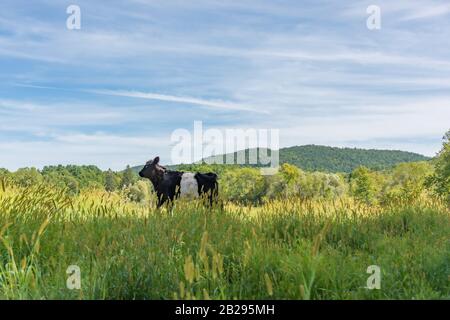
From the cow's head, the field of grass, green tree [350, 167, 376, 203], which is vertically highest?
green tree [350, 167, 376, 203]

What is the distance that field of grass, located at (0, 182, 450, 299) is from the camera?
4.13 metres

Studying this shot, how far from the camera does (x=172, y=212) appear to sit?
8062mm

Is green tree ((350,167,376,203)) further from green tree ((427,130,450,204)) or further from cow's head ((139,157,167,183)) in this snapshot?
cow's head ((139,157,167,183))

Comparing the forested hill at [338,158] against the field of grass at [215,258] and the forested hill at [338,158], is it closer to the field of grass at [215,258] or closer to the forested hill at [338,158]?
the forested hill at [338,158]

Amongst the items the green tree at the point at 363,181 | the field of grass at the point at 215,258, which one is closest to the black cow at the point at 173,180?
the field of grass at the point at 215,258

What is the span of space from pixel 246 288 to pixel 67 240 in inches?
102

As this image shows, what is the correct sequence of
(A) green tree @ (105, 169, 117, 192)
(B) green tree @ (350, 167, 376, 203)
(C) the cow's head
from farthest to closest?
1. (B) green tree @ (350, 167, 376, 203)
2. (A) green tree @ (105, 169, 117, 192)
3. (C) the cow's head

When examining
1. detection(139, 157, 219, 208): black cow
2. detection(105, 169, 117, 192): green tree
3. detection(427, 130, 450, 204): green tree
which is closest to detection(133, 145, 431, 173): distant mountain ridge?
detection(105, 169, 117, 192): green tree

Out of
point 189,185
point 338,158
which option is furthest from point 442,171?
point 338,158

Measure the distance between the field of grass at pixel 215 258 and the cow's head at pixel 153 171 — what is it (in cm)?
554

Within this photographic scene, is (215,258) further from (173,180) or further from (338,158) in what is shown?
(338,158)

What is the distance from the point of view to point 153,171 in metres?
13.4

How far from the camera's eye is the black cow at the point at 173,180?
13.2 meters
